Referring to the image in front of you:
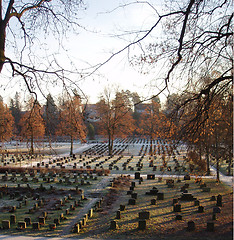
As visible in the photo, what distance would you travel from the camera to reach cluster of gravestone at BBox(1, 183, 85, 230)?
9998 millimetres

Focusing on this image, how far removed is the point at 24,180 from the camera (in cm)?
1862

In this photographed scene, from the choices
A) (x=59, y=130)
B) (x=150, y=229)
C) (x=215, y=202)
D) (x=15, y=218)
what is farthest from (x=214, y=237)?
(x=15, y=218)

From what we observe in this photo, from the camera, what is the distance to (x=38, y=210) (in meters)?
12.1

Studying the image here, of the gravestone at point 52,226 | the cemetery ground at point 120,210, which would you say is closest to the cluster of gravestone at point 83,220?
the cemetery ground at point 120,210

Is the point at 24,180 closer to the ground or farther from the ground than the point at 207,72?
closer to the ground

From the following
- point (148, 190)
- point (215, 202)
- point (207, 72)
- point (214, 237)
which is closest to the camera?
point (207, 72)

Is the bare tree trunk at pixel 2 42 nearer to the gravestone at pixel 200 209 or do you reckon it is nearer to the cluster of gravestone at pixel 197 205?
the cluster of gravestone at pixel 197 205

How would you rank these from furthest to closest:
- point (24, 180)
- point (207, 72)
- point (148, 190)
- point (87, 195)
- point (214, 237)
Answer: point (24, 180), point (148, 190), point (87, 195), point (214, 237), point (207, 72)

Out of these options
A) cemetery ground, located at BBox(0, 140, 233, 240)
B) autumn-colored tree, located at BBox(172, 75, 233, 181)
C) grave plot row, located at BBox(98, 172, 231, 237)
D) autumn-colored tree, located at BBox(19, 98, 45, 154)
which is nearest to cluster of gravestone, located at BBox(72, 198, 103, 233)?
cemetery ground, located at BBox(0, 140, 233, 240)

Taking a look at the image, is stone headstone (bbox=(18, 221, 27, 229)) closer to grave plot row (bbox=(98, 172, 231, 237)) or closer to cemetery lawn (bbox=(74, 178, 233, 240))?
cemetery lawn (bbox=(74, 178, 233, 240))

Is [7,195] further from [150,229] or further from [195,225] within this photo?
[195,225]

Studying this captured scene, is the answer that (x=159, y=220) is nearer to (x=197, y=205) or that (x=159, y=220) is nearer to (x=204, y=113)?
(x=197, y=205)

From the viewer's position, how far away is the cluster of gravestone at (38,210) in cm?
1000

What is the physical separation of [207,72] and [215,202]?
32.1 ft
